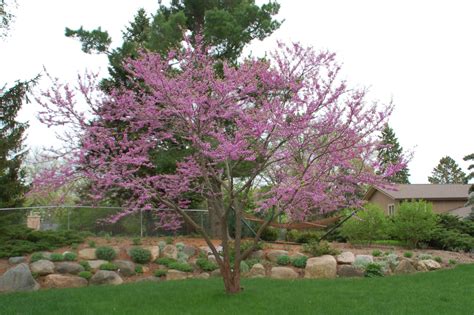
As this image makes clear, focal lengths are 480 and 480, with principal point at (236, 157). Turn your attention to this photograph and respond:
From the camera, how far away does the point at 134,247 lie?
11.6 metres

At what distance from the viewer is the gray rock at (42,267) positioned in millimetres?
9984

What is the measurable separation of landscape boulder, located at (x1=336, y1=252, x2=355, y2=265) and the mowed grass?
185 centimetres

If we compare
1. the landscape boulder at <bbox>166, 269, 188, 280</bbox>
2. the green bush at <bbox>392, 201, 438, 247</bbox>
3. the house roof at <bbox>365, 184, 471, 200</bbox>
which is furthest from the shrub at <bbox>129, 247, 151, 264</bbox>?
the house roof at <bbox>365, 184, 471, 200</bbox>

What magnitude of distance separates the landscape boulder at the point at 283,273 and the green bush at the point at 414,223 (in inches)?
191

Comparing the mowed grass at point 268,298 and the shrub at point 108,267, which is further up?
the shrub at point 108,267

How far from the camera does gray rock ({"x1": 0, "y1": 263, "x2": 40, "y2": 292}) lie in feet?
29.5

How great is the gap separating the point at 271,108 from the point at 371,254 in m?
6.85

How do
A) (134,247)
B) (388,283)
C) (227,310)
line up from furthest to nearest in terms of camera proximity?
1. (134,247)
2. (388,283)
3. (227,310)

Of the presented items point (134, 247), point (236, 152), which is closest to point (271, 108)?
point (236, 152)

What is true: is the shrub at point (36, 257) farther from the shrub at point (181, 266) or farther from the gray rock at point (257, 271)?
the gray rock at point (257, 271)

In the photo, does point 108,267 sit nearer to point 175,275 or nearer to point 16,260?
point 175,275

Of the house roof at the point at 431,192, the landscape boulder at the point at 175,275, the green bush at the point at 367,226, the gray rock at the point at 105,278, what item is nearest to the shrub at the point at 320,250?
the green bush at the point at 367,226

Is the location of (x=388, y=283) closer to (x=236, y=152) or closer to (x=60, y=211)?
(x=236, y=152)

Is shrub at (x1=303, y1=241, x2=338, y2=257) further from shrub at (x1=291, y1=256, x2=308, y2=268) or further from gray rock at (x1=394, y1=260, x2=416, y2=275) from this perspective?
gray rock at (x1=394, y1=260, x2=416, y2=275)
